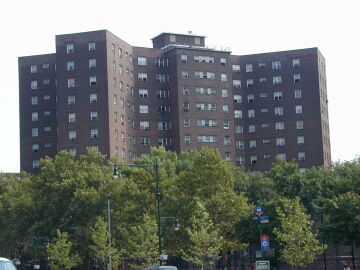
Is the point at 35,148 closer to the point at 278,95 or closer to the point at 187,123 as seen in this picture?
the point at 187,123

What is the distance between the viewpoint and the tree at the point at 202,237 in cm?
6328

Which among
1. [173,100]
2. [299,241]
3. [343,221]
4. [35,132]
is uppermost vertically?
[173,100]

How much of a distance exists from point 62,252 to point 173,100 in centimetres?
5714

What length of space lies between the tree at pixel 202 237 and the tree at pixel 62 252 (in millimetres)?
17169

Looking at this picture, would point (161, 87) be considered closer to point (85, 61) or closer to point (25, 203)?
point (85, 61)

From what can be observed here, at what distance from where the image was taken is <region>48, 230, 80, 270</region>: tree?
78.2 meters

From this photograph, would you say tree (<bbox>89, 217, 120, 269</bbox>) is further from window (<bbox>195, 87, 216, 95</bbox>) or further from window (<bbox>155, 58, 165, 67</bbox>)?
window (<bbox>155, 58, 165, 67</bbox>)

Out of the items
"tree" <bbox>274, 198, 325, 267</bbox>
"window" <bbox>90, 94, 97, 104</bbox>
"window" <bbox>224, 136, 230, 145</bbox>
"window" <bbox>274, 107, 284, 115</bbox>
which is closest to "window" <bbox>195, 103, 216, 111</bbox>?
"window" <bbox>224, 136, 230, 145</bbox>

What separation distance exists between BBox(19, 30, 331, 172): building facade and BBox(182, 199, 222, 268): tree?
5643 cm

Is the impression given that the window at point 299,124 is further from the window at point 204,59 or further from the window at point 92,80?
the window at point 92,80

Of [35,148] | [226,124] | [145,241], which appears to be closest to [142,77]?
[226,124]

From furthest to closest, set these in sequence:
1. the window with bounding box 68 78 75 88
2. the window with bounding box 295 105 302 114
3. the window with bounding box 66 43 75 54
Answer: the window with bounding box 295 105 302 114 → the window with bounding box 66 43 75 54 → the window with bounding box 68 78 75 88

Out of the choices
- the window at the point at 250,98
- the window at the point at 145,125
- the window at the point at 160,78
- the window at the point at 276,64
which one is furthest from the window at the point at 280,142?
the window at the point at 145,125

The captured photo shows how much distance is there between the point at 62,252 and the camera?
78.8 m
